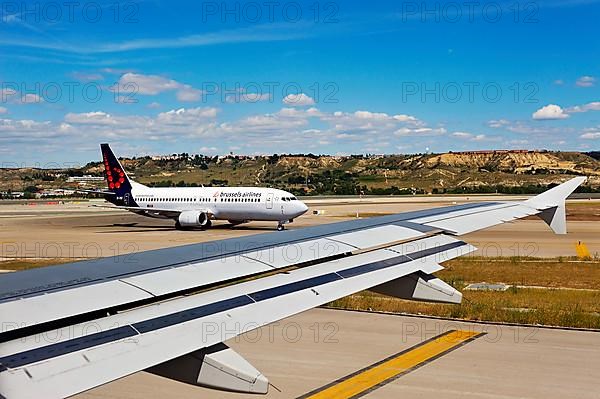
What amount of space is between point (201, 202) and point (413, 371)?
3666cm

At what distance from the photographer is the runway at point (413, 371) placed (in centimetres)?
848

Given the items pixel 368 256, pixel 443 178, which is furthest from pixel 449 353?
pixel 443 178

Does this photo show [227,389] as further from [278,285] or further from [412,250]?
[412,250]

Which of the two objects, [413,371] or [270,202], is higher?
[270,202]

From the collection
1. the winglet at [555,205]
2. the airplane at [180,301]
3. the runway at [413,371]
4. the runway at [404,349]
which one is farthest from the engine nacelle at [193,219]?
the airplane at [180,301]

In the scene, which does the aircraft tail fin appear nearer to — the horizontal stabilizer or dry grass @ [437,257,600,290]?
dry grass @ [437,257,600,290]

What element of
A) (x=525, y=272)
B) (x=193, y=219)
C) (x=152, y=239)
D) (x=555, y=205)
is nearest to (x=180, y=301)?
(x=555, y=205)

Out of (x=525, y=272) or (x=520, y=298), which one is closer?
(x=520, y=298)

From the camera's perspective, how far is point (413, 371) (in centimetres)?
935

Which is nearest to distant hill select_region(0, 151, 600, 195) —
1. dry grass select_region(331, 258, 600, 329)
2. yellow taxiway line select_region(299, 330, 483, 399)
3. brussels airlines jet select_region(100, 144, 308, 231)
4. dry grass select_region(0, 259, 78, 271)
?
brussels airlines jet select_region(100, 144, 308, 231)

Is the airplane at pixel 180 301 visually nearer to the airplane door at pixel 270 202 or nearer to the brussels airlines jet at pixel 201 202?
the airplane door at pixel 270 202

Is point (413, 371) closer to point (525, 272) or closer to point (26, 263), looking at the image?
point (525, 272)

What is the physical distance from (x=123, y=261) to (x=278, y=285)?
1277 millimetres

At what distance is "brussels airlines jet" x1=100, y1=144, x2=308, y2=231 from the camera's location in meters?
41.7
